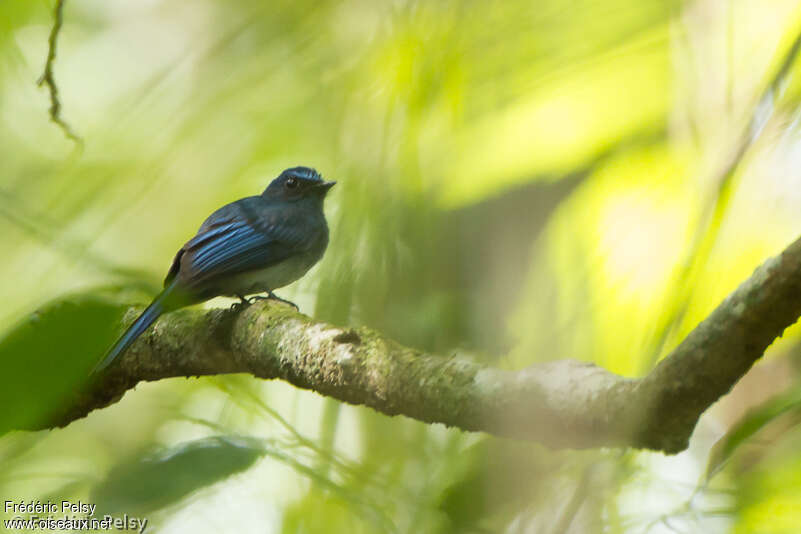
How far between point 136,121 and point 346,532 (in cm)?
107

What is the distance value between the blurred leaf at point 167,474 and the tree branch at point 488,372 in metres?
0.46

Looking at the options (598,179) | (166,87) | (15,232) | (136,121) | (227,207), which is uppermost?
(227,207)

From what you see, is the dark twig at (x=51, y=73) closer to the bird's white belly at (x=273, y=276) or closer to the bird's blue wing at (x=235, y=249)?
the bird's blue wing at (x=235, y=249)

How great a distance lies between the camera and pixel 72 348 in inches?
35.9

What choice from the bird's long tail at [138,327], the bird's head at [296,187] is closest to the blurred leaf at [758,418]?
the bird's long tail at [138,327]

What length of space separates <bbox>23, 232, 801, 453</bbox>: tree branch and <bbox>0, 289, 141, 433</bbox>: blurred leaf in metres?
0.77

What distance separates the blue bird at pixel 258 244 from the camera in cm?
329

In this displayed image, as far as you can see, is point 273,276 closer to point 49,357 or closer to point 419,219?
point 419,219

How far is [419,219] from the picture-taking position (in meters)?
2.09

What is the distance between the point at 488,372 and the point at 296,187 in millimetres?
2470

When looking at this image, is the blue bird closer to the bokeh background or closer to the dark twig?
the bokeh background

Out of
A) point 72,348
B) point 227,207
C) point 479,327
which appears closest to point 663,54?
point 479,327

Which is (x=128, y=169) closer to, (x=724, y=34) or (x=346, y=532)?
(x=346, y=532)

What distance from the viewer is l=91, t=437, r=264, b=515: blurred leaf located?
1447 millimetres
